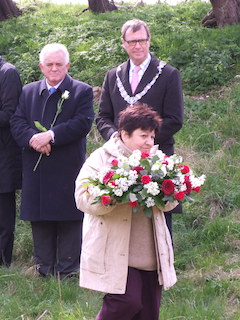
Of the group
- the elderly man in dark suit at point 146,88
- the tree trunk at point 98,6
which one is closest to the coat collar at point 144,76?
the elderly man in dark suit at point 146,88

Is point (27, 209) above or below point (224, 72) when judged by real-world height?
above

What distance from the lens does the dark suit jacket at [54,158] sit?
6109 millimetres

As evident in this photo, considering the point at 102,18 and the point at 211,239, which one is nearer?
the point at 211,239

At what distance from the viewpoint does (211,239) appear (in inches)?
268

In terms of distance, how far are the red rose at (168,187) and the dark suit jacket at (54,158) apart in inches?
82.8

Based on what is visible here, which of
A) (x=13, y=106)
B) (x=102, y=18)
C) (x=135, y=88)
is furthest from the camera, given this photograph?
(x=102, y=18)

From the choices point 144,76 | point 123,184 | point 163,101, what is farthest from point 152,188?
point 144,76

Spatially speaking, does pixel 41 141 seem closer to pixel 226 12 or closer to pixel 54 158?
pixel 54 158

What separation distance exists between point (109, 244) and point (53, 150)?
78.8 inches

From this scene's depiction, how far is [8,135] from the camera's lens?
6523 mm

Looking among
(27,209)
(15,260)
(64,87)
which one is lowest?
(15,260)

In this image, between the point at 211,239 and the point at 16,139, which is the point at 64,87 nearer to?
the point at 16,139

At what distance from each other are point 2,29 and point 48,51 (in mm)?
8592

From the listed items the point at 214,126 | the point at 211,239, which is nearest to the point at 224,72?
the point at 214,126
